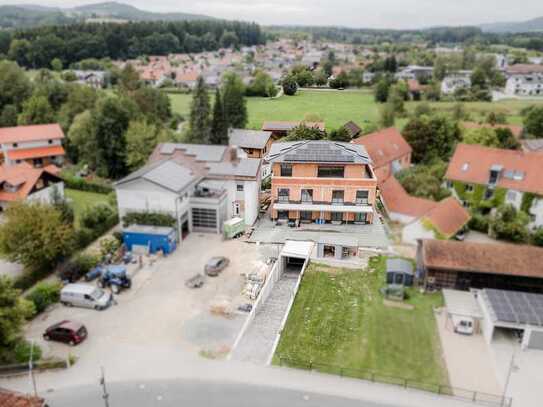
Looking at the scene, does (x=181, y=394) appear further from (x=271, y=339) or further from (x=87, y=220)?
(x=87, y=220)

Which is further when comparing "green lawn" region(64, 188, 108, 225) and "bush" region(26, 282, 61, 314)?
"green lawn" region(64, 188, 108, 225)

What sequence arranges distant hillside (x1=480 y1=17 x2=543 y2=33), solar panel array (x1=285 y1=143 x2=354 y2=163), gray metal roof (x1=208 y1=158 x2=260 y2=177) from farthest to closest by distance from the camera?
1. gray metal roof (x1=208 y1=158 x2=260 y2=177)
2. solar panel array (x1=285 y1=143 x2=354 y2=163)
3. distant hillside (x1=480 y1=17 x2=543 y2=33)

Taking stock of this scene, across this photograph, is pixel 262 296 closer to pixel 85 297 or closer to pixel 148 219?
pixel 85 297

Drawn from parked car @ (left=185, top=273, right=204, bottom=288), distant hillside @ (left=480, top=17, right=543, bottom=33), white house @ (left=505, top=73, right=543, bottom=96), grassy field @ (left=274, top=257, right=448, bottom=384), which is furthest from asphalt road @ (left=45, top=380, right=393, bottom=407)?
white house @ (left=505, top=73, right=543, bottom=96)

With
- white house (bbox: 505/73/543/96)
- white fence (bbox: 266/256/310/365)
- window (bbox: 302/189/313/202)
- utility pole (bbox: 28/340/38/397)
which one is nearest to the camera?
utility pole (bbox: 28/340/38/397)

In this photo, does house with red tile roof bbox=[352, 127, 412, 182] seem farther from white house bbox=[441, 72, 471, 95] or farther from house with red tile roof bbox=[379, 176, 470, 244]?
white house bbox=[441, 72, 471, 95]

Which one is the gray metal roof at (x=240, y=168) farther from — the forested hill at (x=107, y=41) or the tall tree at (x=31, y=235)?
the forested hill at (x=107, y=41)

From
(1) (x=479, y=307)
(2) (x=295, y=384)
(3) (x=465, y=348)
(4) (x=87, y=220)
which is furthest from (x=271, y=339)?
(4) (x=87, y=220)

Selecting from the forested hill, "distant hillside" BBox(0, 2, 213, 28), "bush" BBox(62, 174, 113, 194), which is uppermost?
"distant hillside" BBox(0, 2, 213, 28)
